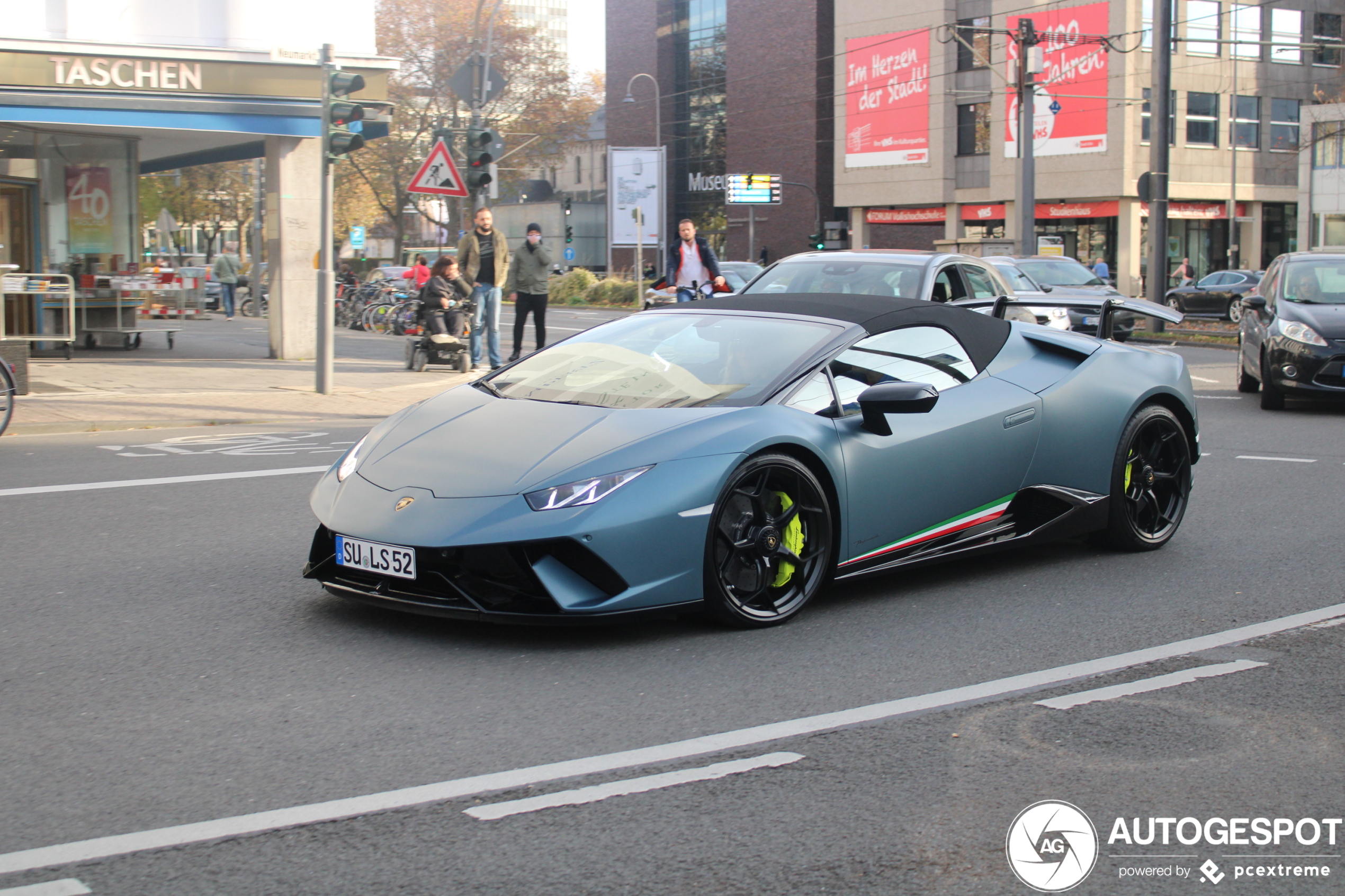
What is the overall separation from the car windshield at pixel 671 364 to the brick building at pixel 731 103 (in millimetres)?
65601

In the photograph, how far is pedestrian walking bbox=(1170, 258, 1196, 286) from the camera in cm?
4894

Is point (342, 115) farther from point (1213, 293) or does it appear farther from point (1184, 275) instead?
point (1184, 275)

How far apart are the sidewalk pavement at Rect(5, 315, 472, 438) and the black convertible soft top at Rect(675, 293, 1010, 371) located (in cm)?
691

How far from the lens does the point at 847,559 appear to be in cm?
564

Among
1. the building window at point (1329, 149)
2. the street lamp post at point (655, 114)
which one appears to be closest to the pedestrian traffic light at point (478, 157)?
the street lamp post at point (655, 114)

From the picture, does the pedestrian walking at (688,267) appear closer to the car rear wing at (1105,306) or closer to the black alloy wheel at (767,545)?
the car rear wing at (1105,306)

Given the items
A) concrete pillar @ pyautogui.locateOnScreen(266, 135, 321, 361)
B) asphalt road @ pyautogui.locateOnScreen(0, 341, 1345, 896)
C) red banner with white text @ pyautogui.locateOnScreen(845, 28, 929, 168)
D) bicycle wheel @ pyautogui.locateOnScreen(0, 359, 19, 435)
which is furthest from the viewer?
red banner with white text @ pyautogui.locateOnScreen(845, 28, 929, 168)

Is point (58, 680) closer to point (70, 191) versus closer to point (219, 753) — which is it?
point (219, 753)

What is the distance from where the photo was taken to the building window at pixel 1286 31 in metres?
57.2

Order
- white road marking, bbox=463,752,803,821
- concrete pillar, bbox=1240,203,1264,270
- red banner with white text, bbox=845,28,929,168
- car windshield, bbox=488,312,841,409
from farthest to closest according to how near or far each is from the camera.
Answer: red banner with white text, bbox=845,28,929,168 → concrete pillar, bbox=1240,203,1264,270 → car windshield, bbox=488,312,841,409 → white road marking, bbox=463,752,803,821

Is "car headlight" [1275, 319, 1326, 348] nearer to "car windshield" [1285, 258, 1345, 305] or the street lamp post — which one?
"car windshield" [1285, 258, 1345, 305]

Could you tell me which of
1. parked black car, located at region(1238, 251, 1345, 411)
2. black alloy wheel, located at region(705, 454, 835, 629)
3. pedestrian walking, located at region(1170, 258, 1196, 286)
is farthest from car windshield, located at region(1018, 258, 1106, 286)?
pedestrian walking, located at region(1170, 258, 1196, 286)

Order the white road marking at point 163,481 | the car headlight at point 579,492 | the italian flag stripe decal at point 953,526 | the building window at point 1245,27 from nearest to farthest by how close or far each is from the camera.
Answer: the car headlight at point 579,492
the italian flag stripe decal at point 953,526
the white road marking at point 163,481
the building window at point 1245,27

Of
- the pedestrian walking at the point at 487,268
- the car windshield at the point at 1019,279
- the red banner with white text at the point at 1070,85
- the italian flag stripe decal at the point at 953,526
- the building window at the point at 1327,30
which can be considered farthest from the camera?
the building window at the point at 1327,30
